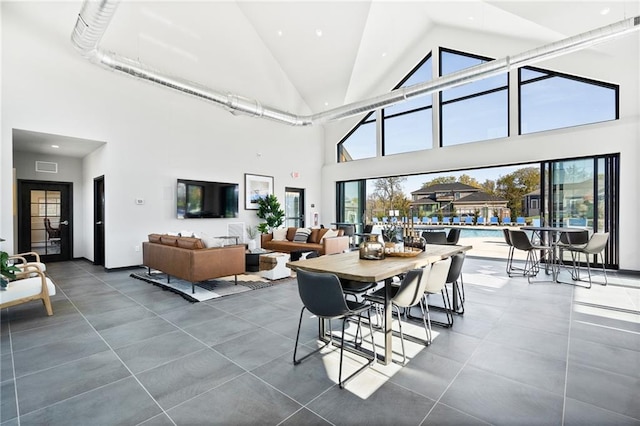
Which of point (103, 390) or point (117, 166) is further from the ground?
point (117, 166)

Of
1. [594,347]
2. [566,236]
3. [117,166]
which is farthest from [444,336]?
[117,166]

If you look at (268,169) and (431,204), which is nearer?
(268,169)

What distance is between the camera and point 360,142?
9.97 metres

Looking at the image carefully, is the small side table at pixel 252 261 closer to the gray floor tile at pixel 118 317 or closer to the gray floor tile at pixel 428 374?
the gray floor tile at pixel 118 317

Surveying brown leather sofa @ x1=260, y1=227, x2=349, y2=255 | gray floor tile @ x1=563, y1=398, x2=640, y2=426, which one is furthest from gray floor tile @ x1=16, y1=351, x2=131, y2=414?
brown leather sofa @ x1=260, y1=227, x2=349, y2=255

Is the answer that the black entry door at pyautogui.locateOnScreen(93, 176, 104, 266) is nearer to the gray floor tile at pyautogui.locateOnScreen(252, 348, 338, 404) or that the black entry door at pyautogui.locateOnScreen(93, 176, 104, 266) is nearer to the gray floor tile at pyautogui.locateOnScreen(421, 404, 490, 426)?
the gray floor tile at pyautogui.locateOnScreen(252, 348, 338, 404)

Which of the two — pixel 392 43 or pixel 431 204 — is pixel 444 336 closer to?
pixel 392 43

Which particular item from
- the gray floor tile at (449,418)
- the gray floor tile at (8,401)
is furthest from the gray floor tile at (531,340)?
the gray floor tile at (8,401)

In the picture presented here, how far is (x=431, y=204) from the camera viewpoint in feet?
46.0

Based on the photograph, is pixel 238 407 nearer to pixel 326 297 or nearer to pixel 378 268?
pixel 326 297

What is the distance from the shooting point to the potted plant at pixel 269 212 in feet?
28.3

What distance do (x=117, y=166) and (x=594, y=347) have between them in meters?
7.78

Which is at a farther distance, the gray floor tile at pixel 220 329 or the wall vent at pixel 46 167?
the wall vent at pixel 46 167

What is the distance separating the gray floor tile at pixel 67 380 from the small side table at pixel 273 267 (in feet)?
9.95
